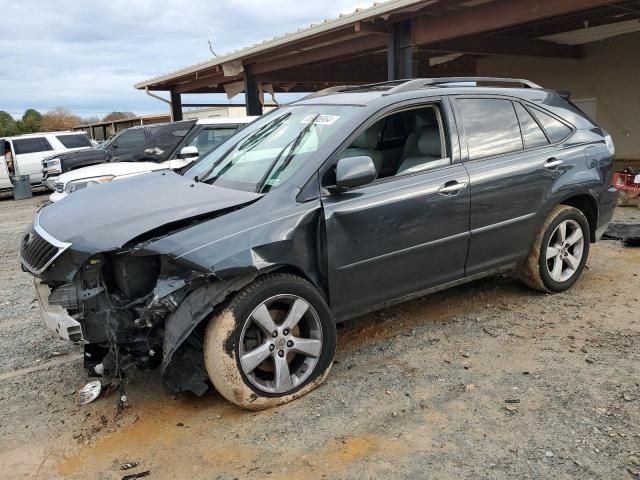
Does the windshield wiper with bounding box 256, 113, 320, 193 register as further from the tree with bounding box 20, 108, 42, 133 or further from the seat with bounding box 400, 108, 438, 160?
the tree with bounding box 20, 108, 42, 133

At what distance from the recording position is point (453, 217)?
3879mm

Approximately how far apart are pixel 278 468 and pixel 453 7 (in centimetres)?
803

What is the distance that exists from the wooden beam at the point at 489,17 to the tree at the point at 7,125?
1664 inches

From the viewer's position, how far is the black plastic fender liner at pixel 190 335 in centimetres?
294

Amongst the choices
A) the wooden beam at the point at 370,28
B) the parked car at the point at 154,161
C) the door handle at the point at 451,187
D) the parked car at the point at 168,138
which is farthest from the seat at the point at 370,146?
the wooden beam at the point at 370,28

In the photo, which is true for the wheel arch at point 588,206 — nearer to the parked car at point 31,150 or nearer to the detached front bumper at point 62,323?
the detached front bumper at point 62,323

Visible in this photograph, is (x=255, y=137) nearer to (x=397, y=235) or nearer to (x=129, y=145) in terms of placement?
(x=397, y=235)

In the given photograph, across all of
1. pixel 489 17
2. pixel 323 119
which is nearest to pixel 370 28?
pixel 489 17

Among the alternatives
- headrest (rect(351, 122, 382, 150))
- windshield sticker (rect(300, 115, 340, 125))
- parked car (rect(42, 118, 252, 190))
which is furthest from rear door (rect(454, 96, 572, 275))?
parked car (rect(42, 118, 252, 190))

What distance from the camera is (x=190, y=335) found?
122 inches

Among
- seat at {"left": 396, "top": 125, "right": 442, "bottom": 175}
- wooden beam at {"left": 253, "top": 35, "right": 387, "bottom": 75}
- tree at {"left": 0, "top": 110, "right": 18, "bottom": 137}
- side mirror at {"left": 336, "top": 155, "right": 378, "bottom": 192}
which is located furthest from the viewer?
tree at {"left": 0, "top": 110, "right": 18, "bottom": 137}

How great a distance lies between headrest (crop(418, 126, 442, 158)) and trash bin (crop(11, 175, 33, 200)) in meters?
15.8

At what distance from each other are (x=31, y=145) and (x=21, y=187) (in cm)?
152

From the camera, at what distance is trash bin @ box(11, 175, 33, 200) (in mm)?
16547
